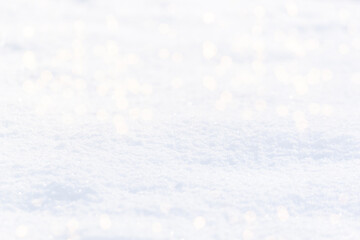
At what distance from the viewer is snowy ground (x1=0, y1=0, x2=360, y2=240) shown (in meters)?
1.33

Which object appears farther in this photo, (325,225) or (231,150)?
(231,150)

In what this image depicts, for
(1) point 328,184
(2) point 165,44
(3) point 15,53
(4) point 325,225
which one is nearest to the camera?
(4) point 325,225

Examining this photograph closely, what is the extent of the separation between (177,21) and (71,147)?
184 cm

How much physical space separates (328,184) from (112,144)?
77 centimetres

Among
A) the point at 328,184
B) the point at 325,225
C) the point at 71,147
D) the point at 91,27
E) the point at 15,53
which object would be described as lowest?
the point at 325,225

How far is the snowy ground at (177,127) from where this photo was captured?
4.37 feet

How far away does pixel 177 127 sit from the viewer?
73.2 inches

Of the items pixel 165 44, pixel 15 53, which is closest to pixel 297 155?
pixel 165 44

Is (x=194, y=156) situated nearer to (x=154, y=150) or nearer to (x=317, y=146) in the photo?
(x=154, y=150)

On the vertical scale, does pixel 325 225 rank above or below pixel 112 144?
below

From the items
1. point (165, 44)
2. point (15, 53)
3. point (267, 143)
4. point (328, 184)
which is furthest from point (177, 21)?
point (328, 184)

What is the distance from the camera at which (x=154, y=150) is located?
168cm

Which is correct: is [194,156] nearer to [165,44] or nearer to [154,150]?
[154,150]

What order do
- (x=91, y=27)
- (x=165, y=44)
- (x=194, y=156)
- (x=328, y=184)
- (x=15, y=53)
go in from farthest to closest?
(x=91, y=27), (x=165, y=44), (x=15, y=53), (x=194, y=156), (x=328, y=184)
